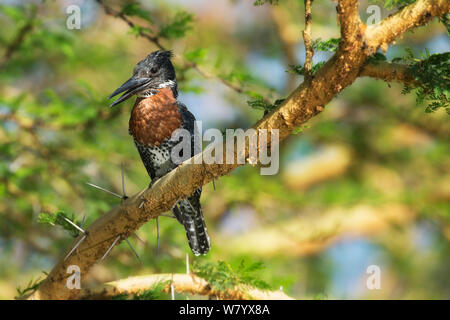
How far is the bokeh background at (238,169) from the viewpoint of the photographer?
353 cm

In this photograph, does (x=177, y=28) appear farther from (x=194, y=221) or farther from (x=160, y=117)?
(x=194, y=221)

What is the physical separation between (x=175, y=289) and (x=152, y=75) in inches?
44.7

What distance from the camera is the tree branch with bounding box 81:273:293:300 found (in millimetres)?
2389

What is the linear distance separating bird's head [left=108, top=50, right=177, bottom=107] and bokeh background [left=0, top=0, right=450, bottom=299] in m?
0.14

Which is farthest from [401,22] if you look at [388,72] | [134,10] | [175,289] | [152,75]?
[134,10]

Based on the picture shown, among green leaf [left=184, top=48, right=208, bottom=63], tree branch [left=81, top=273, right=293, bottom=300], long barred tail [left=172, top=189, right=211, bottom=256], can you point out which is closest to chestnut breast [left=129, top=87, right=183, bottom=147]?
green leaf [left=184, top=48, right=208, bottom=63]

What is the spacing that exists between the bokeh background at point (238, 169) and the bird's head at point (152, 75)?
5.4 inches

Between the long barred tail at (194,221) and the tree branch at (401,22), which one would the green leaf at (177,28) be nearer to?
the long barred tail at (194,221)

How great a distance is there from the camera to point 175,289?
243 cm

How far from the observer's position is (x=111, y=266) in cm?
402

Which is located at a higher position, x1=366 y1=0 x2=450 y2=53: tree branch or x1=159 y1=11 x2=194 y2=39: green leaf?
x1=159 y1=11 x2=194 y2=39: green leaf

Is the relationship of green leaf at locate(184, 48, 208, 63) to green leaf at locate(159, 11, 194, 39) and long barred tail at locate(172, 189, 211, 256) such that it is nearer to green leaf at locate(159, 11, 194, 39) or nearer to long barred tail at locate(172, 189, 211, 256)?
green leaf at locate(159, 11, 194, 39)

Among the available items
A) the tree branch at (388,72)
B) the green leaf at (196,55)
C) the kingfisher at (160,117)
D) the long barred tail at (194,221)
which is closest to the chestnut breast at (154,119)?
the kingfisher at (160,117)

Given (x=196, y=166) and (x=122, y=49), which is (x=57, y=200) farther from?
(x=122, y=49)
